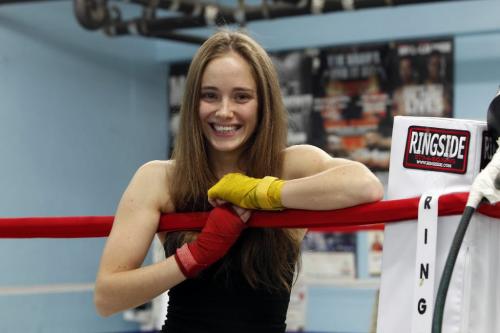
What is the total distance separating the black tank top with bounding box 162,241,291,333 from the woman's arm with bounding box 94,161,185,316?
4.3 inches

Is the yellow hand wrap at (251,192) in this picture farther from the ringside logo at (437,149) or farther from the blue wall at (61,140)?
the blue wall at (61,140)

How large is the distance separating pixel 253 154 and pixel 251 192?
25 cm

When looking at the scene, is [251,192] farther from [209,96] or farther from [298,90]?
[298,90]

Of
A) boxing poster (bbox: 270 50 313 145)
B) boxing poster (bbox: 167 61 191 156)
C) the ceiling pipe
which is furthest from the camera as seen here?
boxing poster (bbox: 167 61 191 156)

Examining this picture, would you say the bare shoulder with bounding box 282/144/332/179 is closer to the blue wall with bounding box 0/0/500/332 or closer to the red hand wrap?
the red hand wrap

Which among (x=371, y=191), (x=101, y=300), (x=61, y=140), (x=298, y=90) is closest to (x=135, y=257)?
(x=101, y=300)

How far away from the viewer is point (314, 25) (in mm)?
7414

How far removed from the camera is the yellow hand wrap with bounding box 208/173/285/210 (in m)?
1.63

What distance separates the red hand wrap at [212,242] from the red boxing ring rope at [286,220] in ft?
0.20

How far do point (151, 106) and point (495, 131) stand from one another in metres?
6.88

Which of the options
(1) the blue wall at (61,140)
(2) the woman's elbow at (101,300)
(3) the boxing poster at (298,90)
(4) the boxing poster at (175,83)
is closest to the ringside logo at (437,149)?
(2) the woman's elbow at (101,300)

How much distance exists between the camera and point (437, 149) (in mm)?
1429

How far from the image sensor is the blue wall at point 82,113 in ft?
21.1

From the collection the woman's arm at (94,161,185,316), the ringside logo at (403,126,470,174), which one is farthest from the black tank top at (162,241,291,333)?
the ringside logo at (403,126,470,174)
